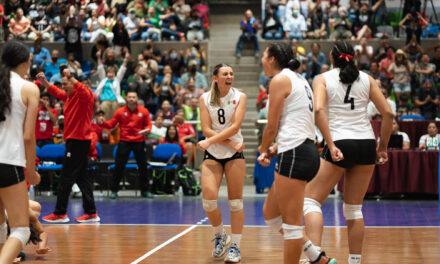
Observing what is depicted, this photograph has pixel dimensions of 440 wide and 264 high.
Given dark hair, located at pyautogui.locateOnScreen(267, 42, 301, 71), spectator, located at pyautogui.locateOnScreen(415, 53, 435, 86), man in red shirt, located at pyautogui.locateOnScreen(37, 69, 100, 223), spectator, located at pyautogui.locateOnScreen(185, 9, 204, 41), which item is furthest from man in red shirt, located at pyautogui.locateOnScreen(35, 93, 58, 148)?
dark hair, located at pyautogui.locateOnScreen(267, 42, 301, 71)

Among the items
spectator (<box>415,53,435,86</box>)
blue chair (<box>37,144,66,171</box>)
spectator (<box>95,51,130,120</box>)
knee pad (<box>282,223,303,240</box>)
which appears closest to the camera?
knee pad (<box>282,223,303,240</box>)

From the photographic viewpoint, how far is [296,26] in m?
21.4

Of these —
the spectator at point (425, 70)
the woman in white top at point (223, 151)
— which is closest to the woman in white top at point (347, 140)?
the woman in white top at point (223, 151)

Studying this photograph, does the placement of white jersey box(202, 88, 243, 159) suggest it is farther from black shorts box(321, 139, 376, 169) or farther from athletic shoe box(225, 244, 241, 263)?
black shorts box(321, 139, 376, 169)

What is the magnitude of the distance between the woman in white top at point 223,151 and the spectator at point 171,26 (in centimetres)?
1423

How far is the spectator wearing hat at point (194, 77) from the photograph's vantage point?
19.2m

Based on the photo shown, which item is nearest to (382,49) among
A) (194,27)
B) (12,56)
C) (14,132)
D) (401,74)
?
(401,74)

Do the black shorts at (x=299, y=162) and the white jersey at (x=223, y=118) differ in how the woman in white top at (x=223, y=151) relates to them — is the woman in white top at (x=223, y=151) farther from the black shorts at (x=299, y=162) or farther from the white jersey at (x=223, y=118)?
the black shorts at (x=299, y=162)

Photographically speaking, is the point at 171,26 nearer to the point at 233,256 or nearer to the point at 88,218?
the point at 88,218

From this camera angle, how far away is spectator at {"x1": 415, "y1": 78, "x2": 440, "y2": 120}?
17875mm

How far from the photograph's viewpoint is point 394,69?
18750 millimetres

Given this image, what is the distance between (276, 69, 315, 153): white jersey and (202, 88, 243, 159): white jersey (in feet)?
5.95

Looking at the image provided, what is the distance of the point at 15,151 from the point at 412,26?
677 inches

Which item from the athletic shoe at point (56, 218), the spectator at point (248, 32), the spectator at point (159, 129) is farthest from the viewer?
the spectator at point (248, 32)
